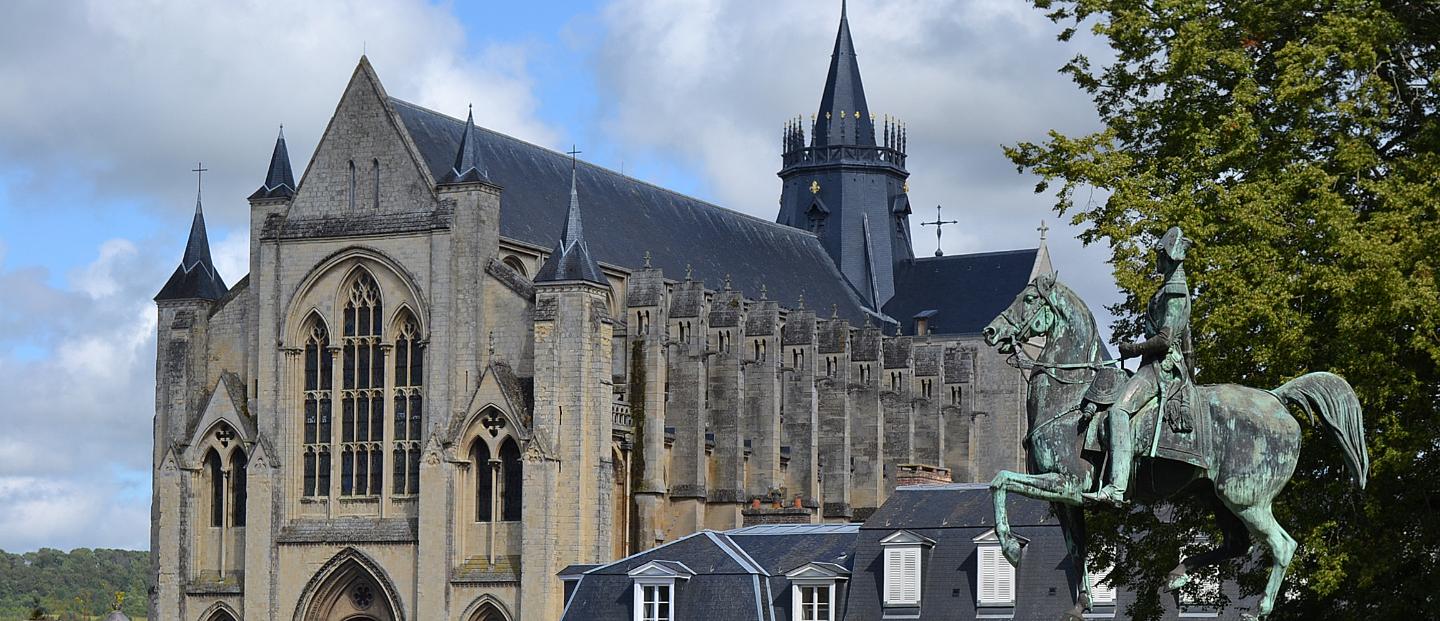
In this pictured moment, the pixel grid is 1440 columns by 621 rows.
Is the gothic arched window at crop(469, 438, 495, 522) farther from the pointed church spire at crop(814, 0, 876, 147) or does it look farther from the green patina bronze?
the green patina bronze

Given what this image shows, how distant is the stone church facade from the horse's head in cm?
3408

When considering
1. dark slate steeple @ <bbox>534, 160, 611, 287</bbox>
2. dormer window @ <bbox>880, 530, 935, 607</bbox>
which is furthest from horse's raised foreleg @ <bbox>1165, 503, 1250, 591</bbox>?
dark slate steeple @ <bbox>534, 160, 611, 287</bbox>

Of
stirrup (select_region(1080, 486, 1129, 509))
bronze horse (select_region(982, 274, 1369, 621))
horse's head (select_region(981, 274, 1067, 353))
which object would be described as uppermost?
horse's head (select_region(981, 274, 1067, 353))

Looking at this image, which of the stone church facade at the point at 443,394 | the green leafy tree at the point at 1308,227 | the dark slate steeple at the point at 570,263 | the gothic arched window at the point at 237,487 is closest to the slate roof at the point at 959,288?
the stone church facade at the point at 443,394

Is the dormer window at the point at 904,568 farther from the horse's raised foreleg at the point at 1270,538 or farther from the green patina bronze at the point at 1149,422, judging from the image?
the horse's raised foreleg at the point at 1270,538

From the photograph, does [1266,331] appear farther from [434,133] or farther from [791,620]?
[434,133]

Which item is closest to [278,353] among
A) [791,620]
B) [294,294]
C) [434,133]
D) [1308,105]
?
[294,294]

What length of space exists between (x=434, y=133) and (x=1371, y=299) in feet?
121

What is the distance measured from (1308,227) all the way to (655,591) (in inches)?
776

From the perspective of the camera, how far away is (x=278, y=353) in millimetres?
53844

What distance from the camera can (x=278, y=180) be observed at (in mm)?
55312

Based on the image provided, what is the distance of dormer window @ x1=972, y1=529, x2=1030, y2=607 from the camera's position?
38.3 m

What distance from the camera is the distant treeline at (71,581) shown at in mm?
107375

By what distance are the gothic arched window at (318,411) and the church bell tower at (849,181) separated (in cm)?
2749
